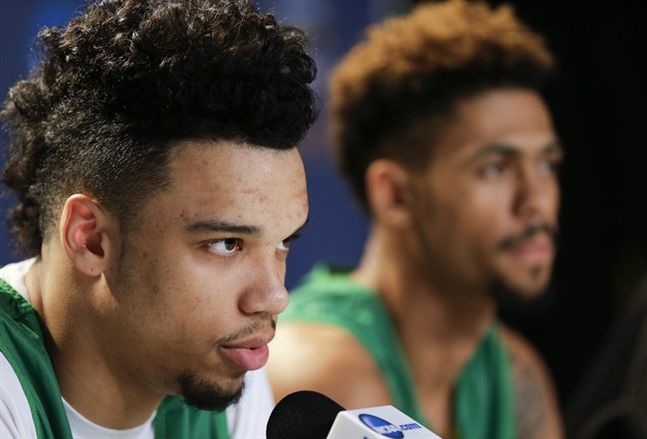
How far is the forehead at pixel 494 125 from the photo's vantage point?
1.60 m

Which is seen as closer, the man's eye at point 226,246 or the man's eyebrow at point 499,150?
the man's eye at point 226,246

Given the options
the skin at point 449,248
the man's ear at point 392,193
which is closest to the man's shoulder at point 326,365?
the skin at point 449,248

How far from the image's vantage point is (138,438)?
0.94 metres

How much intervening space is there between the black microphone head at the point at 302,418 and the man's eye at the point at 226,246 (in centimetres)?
12

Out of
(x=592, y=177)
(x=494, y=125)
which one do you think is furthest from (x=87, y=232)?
(x=592, y=177)

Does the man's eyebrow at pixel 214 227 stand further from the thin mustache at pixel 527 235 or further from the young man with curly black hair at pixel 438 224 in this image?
the thin mustache at pixel 527 235

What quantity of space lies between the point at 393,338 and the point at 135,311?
2.83 ft

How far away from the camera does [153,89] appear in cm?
83

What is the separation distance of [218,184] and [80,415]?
23 centimetres

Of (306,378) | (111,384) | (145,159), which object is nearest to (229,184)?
(145,159)

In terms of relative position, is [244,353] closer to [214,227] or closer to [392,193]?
[214,227]

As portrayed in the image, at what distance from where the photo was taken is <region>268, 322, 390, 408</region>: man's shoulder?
1.54m

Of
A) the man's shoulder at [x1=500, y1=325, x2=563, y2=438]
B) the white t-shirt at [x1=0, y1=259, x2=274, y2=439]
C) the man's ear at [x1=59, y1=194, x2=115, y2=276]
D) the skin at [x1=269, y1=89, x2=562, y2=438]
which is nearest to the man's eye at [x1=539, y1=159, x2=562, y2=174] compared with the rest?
the skin at [x1=269, y1=89, x2=562, y2=438]

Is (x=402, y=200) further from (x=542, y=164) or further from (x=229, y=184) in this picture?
(x=229, y=184)
